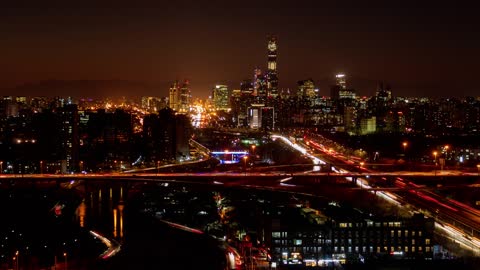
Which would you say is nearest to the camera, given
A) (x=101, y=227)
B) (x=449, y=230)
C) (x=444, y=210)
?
(x=449, y=230)

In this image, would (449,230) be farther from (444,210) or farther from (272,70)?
(272,70)

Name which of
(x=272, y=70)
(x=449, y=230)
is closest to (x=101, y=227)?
(x=449, y=230)

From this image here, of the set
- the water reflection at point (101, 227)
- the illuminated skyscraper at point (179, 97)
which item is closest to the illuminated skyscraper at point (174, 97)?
the illuminated skyscraper at point (179, 97)

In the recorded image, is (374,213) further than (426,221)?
Yes

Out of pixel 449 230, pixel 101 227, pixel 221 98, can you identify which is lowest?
pixel 101 227

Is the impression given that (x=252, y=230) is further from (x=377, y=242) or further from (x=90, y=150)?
(x=90, y=150)

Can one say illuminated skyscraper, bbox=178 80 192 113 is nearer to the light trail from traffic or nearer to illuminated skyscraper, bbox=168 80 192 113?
illuminated skyscraper, bbox=168 80 192 113

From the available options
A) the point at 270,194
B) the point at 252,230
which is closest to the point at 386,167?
the point at 270,194

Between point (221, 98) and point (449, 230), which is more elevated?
point (221, 98)

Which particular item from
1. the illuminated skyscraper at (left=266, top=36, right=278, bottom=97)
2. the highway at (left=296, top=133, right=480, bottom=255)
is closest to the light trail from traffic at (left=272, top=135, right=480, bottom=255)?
the highway at (left=296, top=133, right=480, bottom=255)
